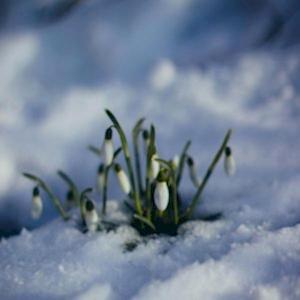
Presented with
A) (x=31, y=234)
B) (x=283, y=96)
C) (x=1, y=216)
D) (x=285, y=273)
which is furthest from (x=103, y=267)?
(x=283, y=96)

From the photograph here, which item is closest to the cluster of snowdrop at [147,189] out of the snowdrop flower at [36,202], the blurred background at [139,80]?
the snowdrop flower at [36,202]

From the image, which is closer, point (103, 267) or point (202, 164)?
point (103, 267)

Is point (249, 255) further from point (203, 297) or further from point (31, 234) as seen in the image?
point (31, 234)

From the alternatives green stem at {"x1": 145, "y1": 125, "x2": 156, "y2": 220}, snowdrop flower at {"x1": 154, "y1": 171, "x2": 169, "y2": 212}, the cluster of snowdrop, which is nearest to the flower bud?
the cluster of snowdrop

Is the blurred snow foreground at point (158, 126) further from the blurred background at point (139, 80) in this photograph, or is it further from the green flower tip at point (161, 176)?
the green flower tip at point (161, 176)

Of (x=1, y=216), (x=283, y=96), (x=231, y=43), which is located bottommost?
(x=1, y=216)
